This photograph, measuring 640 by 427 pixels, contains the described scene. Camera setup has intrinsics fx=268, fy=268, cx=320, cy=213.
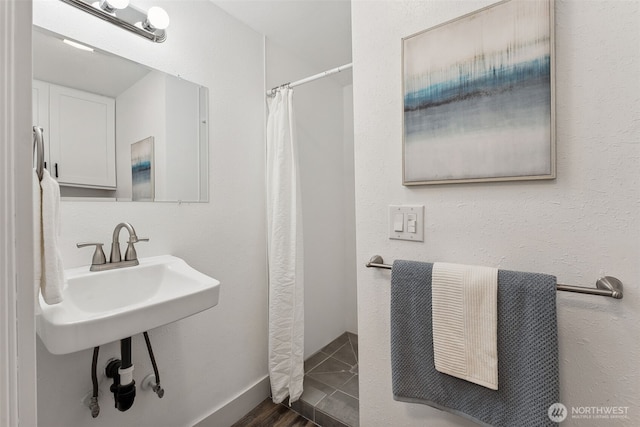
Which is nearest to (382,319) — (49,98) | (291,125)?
(291,125)

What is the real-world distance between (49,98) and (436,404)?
5.65 ft

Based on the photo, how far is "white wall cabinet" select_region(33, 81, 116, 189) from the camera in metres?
0.99

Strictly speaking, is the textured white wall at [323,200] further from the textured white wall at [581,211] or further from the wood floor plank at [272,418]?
the textured white wall at [581,211]

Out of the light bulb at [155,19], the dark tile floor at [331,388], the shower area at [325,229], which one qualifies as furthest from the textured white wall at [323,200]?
the light bulb at [155,19]

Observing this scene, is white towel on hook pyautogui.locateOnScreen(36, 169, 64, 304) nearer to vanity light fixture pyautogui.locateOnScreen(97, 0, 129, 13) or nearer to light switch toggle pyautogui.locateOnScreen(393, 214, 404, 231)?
vanity light fixture pyautogui.locateOnScreen(97, 0, 129, 13)

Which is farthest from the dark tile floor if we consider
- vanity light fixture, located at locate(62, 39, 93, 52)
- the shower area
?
vanity light fixture, located at locate(62, 39, 93, 52)

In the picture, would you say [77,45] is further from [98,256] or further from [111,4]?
[98,256]

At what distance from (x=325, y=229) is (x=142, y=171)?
1.39 meters

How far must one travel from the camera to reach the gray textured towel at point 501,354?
27.0 inches

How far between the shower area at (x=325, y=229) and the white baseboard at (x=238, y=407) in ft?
0.57

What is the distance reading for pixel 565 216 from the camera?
0.74 meters

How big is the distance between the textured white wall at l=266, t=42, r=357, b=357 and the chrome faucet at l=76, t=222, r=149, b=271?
113cm

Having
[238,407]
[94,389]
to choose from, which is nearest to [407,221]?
[94,389]

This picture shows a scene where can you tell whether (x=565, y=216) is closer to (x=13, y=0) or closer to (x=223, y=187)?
(x=13, y=0)
